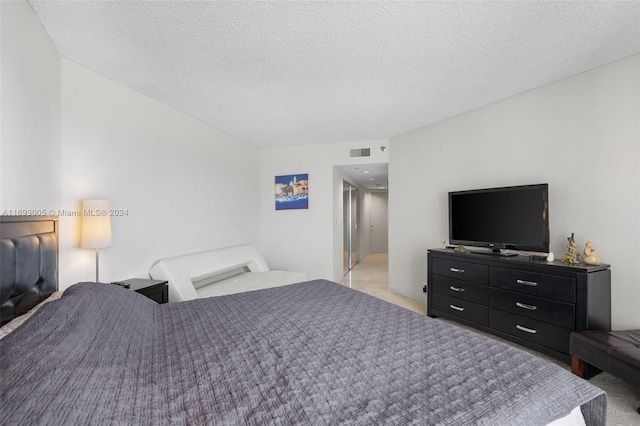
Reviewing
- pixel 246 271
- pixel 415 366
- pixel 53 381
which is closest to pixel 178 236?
pixel 246 271

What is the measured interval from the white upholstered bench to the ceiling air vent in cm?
224

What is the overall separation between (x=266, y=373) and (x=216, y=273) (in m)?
2.96

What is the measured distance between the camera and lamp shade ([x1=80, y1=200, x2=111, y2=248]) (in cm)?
225

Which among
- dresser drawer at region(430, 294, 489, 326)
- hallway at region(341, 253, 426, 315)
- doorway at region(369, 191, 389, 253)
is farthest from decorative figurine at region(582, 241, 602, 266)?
doorway at region(369, 191, 389, 253)

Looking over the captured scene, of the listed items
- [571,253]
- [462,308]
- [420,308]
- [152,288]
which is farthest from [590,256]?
[152,288]

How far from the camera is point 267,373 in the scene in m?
1.08

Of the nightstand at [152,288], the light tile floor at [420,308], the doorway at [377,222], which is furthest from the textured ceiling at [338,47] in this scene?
the doorway at [377,222]

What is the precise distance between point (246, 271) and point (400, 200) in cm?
266

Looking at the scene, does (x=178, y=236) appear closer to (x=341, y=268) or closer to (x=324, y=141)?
(x=324, y=141)

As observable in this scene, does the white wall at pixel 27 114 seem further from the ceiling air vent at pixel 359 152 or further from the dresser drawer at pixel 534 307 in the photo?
the ceiling air vent at pixel 359 152

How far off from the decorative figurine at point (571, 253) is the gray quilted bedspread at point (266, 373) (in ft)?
5.65

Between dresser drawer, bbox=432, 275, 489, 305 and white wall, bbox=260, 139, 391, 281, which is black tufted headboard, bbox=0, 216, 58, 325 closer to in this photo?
dresser drawer, bbox=432, 275, 489, 305

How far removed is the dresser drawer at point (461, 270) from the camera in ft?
9.55

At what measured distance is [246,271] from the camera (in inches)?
178
